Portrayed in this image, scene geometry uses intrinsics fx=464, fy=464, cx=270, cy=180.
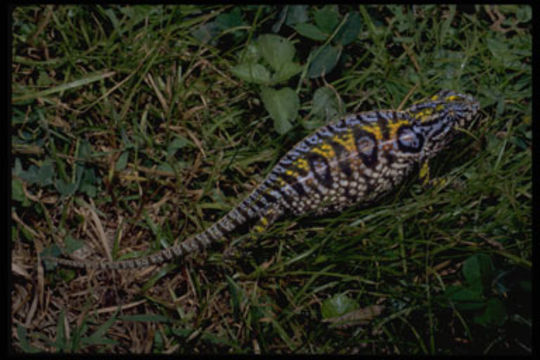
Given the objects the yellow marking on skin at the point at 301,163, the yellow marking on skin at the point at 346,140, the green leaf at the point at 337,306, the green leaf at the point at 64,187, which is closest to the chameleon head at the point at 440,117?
the yellow marking on skin at the point at 346,140

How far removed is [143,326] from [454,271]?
9.56ft

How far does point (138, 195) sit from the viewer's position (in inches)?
180

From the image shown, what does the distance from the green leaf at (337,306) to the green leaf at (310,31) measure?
2.49m

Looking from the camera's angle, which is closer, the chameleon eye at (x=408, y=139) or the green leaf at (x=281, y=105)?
the chameleon eye at (x=408, y=139)

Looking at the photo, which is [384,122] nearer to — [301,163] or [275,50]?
[301,163]

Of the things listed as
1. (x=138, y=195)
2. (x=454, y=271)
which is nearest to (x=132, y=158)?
(x=138, y=195)

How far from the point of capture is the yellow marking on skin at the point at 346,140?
4.02m

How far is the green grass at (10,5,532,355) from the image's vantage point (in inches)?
159

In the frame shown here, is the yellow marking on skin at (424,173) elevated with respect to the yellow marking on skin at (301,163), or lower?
lower

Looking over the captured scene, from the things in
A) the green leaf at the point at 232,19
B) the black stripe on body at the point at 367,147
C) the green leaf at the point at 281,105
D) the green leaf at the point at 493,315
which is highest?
the green leaf at the point at 232,19

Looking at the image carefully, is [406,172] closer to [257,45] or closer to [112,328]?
[257,45]

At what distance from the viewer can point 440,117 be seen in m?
4.28

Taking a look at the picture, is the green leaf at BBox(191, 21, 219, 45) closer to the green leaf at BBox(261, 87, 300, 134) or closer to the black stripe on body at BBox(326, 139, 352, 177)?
the green leaf at BBox(261, 87, 300, 134)

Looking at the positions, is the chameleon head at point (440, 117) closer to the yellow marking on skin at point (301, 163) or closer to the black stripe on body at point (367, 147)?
the black stripe on body at point (367, 147)
